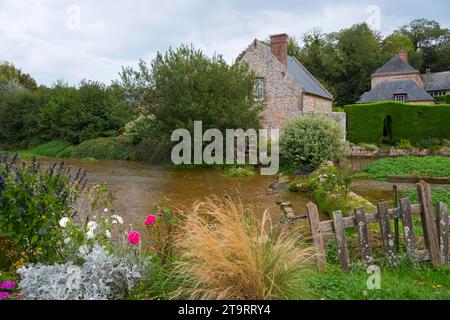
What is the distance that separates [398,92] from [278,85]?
39.9ft

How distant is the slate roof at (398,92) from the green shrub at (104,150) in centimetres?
1963

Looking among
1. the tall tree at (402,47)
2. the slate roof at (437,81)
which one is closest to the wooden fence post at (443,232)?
the slate roof at (437,81)

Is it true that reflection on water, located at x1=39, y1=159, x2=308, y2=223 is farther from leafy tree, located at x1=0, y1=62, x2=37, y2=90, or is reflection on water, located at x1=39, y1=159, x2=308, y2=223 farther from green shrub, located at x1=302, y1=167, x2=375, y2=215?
leafy tree, located at x1=0, y1=62, x2=37, y2=90

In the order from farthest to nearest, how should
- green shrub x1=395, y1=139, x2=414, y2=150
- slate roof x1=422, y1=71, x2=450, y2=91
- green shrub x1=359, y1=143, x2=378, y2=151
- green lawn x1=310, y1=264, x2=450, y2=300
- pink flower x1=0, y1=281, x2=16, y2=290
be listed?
1. slate roof x1=422, y1=71, x2=450, y2=91
2. green shrub x1=359, y1=143, x2=378, y2=151
3. green shrub x1=395, y1=139, x2=414, y2=150
4. green lawn x1=310, y1=264, x2=450, y2=300
5. pink flower x1=0, y1=281, x2=16, y2=290

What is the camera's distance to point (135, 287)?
11.6 ft

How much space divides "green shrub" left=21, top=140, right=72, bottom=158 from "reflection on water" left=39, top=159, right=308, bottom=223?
→ 9.45 m

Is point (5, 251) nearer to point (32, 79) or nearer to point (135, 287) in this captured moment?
point (135, 287)

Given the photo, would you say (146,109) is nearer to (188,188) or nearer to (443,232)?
(188,188)

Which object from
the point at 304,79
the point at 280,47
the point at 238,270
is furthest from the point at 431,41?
the point at 238,270

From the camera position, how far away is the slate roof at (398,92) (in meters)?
31.1

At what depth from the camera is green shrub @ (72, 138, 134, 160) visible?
25941 millimetres

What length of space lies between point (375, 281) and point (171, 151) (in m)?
18.9

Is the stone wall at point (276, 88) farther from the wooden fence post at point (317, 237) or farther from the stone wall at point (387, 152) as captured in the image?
the wooden fence post at point (317, 237)

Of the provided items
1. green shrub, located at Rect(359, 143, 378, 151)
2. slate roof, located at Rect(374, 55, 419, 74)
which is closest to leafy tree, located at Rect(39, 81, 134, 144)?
green shrub, located at Rect(359, 143, 378, 151)
